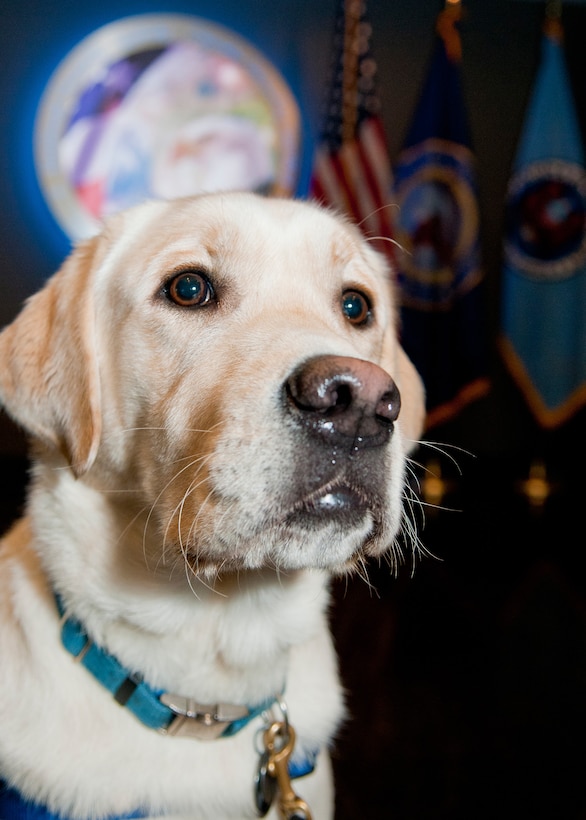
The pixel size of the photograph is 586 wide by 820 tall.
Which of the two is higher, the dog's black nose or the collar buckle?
the dog's black nose

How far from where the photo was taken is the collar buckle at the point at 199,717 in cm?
120

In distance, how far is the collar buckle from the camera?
3.92ft

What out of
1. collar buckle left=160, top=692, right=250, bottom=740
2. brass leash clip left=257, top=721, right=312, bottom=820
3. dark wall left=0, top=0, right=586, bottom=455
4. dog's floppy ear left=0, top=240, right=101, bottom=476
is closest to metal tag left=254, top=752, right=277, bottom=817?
brass leash clip left=257, top=721, right=312, bottom=820

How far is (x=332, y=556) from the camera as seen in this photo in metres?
1.03

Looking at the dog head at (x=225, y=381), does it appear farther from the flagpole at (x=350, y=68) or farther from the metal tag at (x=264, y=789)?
the flagpole at (x=350, y=68)

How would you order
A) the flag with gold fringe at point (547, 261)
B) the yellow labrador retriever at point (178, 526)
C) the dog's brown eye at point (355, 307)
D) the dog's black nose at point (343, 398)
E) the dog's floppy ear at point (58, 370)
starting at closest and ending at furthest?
the dog's black nose at point (343, 398), the yellow labrador retriever at point (178, 526), the dog's floppy ear at point (58, 370), the dog's brown eye at point (355, 307), the flag with gold fringe at point (547, 261)

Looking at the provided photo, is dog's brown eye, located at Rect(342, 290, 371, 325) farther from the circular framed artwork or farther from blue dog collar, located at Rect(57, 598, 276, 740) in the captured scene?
the circular framed artwork

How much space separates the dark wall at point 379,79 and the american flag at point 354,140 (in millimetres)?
341

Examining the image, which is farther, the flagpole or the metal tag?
the flagpole

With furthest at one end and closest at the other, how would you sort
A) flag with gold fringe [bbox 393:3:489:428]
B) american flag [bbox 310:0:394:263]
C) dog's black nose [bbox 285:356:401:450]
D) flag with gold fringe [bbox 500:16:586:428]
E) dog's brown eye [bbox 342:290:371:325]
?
1. flag with gold fringe [bbox 500:16:586:428]
2. flag with gold fringe [bbox 393:3:489:428]
3. american flag [bbox 310:0:394:263]
4. dog's brown eye [bbox 342:290:371:325]
5. dog's black nose [bbox 285:356:401:450]

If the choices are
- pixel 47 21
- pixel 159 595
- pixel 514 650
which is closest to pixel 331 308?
pixel 159 595

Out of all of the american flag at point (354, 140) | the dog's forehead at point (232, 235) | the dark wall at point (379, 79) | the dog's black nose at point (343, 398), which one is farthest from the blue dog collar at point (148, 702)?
the dark wall at point (379, 79)

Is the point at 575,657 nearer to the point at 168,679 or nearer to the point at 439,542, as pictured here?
the point at 439,542

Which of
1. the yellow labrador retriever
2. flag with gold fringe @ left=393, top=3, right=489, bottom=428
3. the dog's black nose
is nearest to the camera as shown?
the dog's black nose
